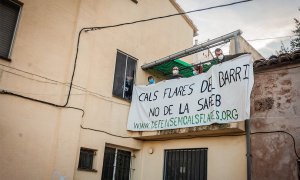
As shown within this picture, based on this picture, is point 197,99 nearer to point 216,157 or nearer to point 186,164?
point 216,157

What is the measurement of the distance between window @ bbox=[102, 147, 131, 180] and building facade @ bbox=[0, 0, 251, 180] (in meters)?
0.03

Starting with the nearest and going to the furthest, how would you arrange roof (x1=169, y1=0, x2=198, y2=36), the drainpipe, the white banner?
the drainpipe, the white banner, roof (x1=169, y1=0, x2=198, y2=36)

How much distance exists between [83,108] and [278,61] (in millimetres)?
5770

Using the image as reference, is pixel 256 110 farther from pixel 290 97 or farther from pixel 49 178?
pixel 49 178

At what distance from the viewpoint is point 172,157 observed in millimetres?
9586

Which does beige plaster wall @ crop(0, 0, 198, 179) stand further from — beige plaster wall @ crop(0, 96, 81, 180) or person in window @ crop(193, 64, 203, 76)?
person in window @ crop(193, 64, 203, 76)

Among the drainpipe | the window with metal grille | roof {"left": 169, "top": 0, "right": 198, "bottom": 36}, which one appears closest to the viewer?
the drainpipe

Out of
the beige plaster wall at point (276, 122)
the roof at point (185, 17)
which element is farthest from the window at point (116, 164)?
the roof at point (185, 17)

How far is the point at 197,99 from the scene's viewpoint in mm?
8680

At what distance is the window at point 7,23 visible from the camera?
7480 mm

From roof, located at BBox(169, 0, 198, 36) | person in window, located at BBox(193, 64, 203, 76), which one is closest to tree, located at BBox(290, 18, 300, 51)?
roof, located at BBox(169, 0, 198, 36)

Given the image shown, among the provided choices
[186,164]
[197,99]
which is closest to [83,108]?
[197,99]

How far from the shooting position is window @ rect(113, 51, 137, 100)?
33.6 ft

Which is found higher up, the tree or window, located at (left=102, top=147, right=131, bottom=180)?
the tree
